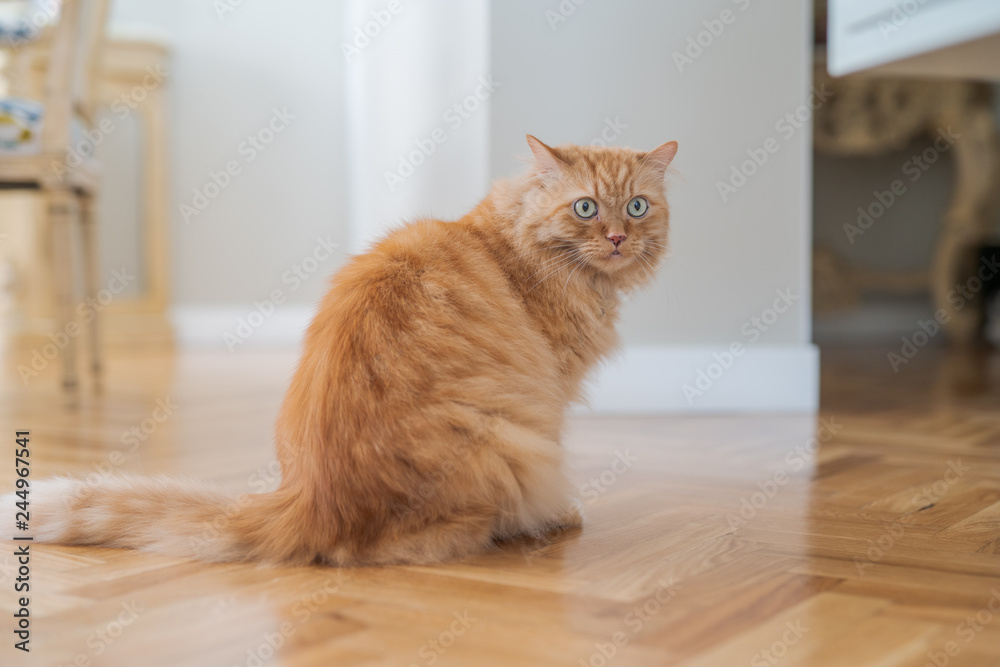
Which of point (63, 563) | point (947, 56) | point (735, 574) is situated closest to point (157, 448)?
point (63, 563)

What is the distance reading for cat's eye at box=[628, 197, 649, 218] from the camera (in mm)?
1266

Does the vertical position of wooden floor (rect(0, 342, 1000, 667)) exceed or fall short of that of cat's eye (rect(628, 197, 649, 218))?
it falls short

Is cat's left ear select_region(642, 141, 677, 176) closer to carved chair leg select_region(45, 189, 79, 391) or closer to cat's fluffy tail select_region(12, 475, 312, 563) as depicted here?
cat's fluffy tail select_region(12, 475, 312, 563)

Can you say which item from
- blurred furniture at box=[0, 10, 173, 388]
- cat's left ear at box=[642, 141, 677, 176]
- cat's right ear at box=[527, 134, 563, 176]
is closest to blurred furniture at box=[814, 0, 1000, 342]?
cat's left ear at box=[642, 141, 677, 176]

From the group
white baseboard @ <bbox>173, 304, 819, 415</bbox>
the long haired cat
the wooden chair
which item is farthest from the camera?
the wooden chair

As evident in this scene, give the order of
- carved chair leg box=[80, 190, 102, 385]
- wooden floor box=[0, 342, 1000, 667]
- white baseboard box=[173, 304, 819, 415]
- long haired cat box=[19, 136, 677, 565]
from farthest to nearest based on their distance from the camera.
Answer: carved chair leg box=[80, 190, 102, 385] → white baseboard box=[173, 304, 819, 415] → long haired cat box=[19, 136, 677, 565] → wooden floor box=[0, 342, 1000, 667]

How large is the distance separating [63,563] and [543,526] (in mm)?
590

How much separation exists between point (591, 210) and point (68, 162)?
186cm

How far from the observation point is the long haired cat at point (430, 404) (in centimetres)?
103

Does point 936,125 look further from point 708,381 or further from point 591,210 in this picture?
point 591,210

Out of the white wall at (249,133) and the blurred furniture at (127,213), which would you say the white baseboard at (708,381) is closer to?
the white wall at (249,133)

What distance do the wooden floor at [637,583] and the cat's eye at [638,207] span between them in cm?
44

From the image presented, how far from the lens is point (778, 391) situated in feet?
7.53

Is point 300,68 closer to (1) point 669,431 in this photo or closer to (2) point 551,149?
(1) point 669,431
